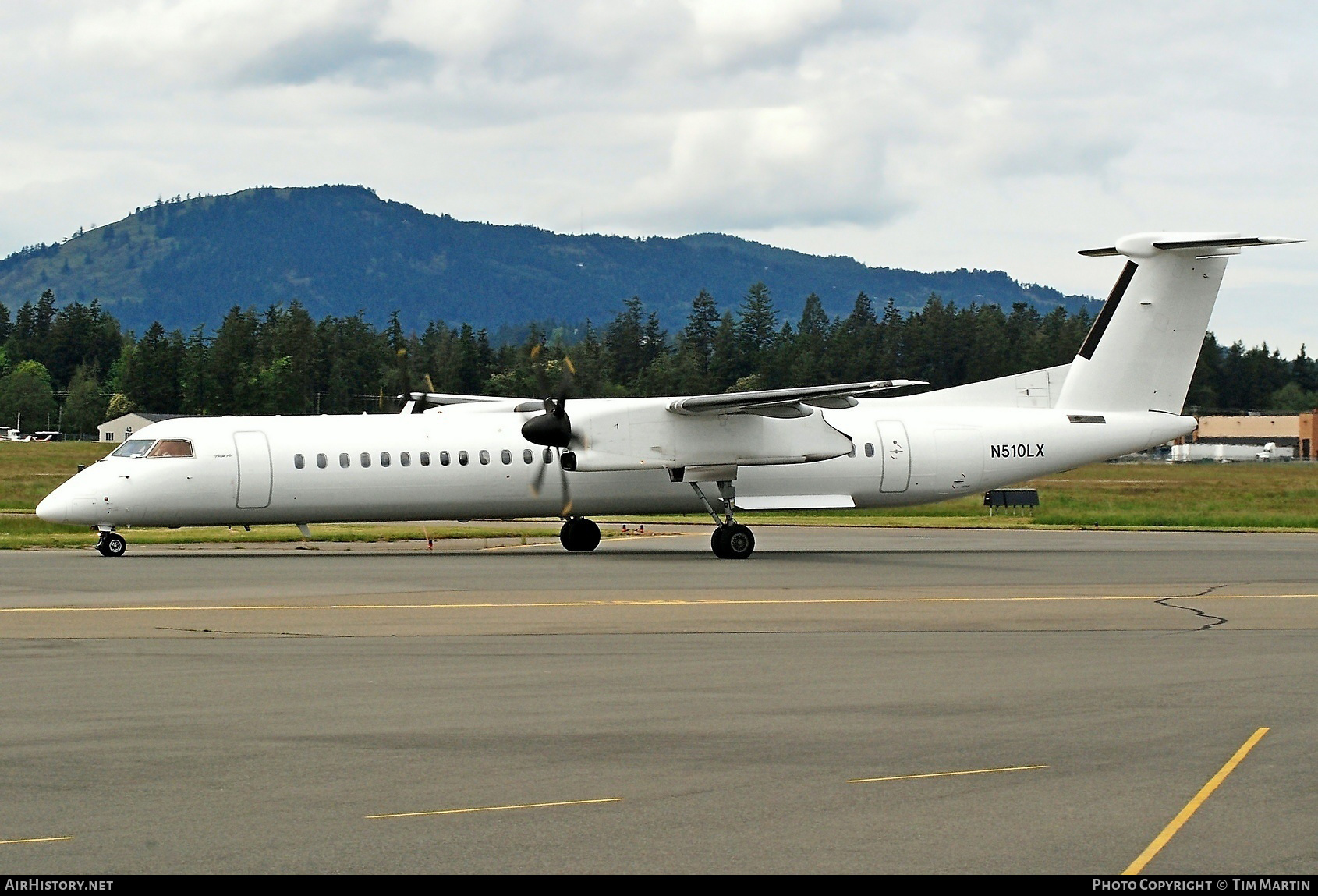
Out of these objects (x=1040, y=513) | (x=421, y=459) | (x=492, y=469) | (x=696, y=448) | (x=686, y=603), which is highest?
(x=696, y=448)

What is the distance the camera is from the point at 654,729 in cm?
1024

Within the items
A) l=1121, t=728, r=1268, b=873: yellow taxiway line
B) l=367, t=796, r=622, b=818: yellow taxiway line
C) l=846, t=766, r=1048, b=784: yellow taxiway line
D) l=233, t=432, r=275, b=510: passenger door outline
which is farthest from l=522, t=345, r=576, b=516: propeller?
l=367, t=796, r=622, b=818: yellow taxiway line

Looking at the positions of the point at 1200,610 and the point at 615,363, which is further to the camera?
the point at 615,363

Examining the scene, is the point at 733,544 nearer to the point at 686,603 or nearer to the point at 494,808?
the point at 686,603

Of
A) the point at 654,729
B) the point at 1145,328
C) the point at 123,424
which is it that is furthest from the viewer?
the point at 123,424

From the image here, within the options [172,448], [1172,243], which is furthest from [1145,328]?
[172,448]

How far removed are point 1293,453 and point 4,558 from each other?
134m

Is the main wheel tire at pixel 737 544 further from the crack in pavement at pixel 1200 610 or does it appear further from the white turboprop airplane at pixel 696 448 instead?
the crack in pavement at pixel 1200 610

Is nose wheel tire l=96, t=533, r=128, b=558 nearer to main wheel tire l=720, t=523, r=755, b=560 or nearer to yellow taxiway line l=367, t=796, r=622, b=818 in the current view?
main wheel tire l=720, t=523, r=755, b=560

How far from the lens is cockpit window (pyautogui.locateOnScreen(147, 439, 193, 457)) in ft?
91.9

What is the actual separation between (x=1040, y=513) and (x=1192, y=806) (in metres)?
42.3

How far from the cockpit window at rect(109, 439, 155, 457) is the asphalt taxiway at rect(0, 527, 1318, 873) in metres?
6.82

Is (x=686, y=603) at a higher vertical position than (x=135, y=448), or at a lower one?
lower

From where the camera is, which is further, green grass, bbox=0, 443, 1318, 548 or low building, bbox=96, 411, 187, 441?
low building, bbox=96, 411, 187, 441
